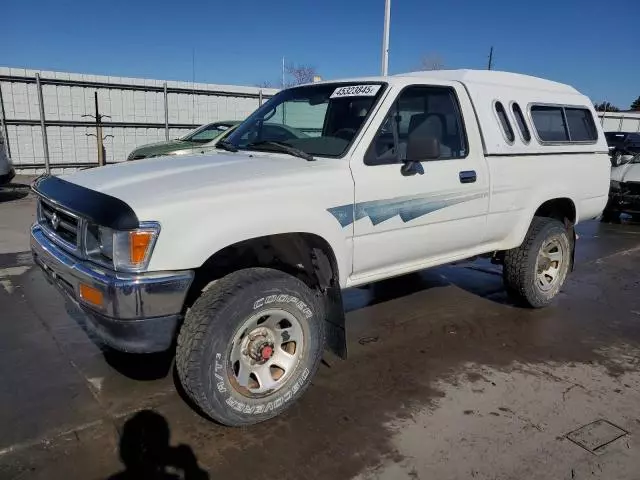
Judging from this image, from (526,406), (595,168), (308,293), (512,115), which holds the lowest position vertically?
(526,406)

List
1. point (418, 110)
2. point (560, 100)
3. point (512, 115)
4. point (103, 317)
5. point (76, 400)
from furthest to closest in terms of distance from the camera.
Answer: point (560, 100) → point (512, 115) → point (418, 110) → point (76, 400) → point (103, 317)

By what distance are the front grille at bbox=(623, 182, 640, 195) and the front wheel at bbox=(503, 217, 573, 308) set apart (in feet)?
19.9

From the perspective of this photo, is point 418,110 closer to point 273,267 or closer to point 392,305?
point 273,267

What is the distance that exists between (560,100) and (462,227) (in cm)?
202

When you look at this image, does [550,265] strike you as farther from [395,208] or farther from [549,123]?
[395,208]

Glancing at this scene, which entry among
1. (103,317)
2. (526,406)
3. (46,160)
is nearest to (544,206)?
(526,406)

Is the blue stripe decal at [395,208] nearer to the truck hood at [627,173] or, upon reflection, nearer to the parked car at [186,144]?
the parked car at [186,144]

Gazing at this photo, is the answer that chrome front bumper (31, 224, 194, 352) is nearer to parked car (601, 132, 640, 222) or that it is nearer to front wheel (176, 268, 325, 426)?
front wheel (176, 268, 325, 426)

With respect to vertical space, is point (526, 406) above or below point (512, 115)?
below

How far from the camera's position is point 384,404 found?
3240 millimetres

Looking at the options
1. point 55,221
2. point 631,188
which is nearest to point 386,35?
point 631,188

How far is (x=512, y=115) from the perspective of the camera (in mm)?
4441

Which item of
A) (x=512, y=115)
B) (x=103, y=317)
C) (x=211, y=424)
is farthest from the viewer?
(x=512, y=115)

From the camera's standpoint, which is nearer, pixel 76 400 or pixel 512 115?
pixel 76 400
